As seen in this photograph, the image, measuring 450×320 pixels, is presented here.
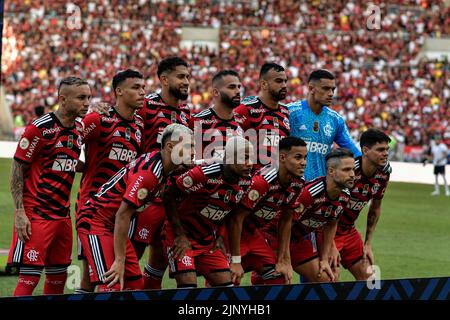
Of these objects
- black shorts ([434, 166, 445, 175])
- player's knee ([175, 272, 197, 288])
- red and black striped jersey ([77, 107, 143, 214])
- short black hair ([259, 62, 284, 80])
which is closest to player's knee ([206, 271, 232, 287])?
player's knee ([175, 272, 197, 288])

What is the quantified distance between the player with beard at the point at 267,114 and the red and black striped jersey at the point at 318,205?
585 mm

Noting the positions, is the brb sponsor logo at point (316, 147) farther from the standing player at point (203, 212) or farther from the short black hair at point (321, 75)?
the standing player at point (203, 212)

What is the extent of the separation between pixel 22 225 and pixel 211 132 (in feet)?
6.49

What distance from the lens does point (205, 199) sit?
748cm

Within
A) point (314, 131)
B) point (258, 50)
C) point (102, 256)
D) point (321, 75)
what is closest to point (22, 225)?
point (102, 256)

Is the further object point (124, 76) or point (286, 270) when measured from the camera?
point (124, 76)

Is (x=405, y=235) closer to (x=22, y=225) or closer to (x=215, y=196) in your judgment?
(x=215, y=196)

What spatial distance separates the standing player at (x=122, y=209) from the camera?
22.2ft

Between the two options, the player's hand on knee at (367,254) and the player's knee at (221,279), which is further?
the player's hand on knee at (367,254)

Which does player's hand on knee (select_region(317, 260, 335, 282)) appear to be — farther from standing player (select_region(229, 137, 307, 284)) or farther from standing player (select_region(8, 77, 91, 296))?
standing player (select_region(8, 77, 91, 296))

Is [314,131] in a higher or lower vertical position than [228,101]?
lower

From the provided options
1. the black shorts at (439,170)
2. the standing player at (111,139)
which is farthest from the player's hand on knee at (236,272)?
the black shorts at (439,170)

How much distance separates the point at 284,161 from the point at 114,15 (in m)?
34.1
